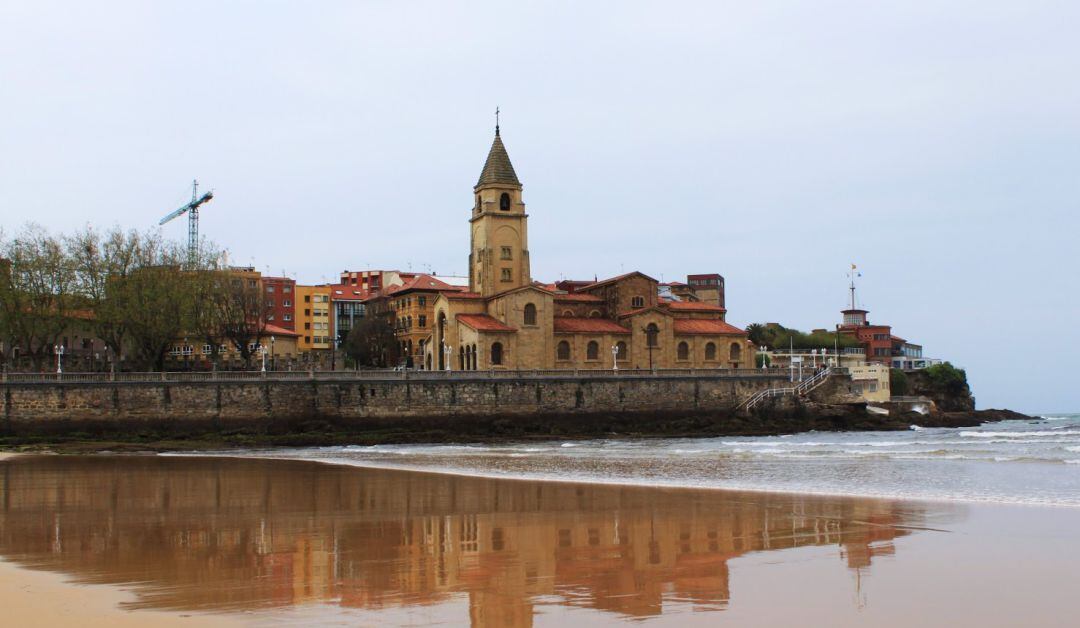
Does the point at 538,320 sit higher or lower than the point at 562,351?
higher

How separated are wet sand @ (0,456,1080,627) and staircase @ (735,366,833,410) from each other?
145 feet

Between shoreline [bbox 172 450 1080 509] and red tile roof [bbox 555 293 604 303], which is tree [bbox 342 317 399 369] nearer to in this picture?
red tile roof [bbox 555 293 604 303]

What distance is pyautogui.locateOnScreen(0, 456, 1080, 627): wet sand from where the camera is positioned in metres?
11.8

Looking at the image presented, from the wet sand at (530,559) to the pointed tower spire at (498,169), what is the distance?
170 feet

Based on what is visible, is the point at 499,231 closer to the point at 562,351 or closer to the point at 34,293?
the point at 562,351

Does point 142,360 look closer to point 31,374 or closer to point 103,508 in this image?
point 31,374

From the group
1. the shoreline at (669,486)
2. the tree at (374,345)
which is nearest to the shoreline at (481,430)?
the shoreline at (669,486)

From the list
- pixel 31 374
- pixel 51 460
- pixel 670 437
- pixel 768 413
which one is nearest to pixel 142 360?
pixel 31 374

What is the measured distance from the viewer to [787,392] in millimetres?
69000

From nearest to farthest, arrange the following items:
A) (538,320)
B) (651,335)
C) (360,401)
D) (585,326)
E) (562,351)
Answer: (360,401)
(538,320)
(562,351)
(585,326)
(651,335)

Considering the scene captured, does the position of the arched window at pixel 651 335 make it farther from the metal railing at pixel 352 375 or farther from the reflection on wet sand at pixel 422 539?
the reflection on wet sand at pixel 422 539

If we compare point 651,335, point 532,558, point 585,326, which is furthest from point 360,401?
point 532,558

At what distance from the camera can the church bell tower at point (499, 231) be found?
74.8m

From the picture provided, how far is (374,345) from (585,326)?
27574 mm
